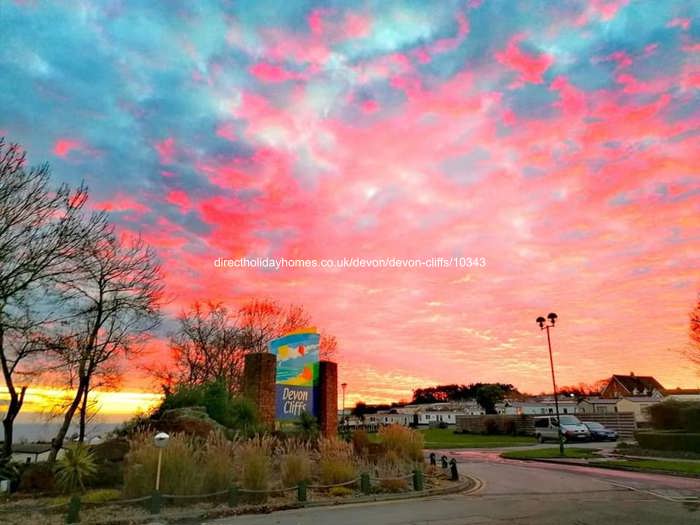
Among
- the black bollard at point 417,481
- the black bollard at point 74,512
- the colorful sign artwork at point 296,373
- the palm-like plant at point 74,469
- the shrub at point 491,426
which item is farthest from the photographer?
the shrub at point 491,426

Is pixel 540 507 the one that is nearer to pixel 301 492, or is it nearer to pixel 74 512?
pixel 301 492

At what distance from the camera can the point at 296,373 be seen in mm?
24984

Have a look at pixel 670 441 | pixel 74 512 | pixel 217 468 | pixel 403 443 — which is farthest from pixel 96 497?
pixel 670 441

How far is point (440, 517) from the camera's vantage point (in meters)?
10.8

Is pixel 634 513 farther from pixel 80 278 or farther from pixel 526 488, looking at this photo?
pixel 80 278

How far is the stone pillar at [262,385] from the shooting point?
22.7 metres

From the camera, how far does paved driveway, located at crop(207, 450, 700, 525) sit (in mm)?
10422

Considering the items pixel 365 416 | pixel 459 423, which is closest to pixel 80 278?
pixel 459 423

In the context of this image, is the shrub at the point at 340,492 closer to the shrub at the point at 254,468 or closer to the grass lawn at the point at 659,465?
the shrub at the point at 254,468

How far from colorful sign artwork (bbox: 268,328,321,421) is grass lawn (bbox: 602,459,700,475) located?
13.5 meters

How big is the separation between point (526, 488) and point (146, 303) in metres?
19.6

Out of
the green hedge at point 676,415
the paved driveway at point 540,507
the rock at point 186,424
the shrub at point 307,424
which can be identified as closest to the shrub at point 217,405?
the rock at point 186,424

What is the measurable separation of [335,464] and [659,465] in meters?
14.0

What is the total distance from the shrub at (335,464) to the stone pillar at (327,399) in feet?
34.1
